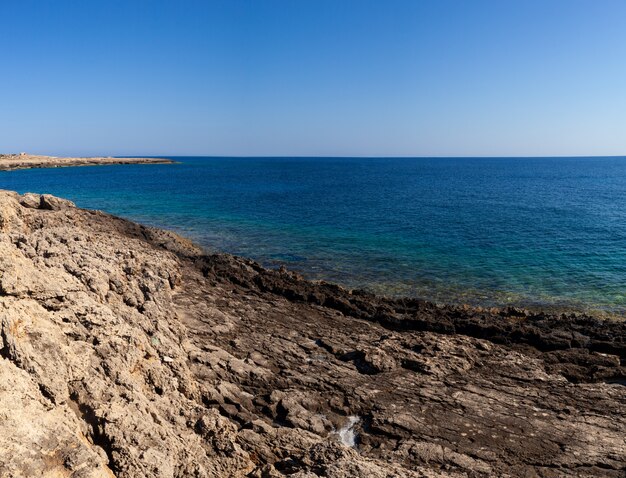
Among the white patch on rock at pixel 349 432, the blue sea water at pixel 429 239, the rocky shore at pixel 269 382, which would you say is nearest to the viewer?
the rocky shore at pixel 269 382

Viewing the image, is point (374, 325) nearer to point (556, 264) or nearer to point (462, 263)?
point (462, 263)

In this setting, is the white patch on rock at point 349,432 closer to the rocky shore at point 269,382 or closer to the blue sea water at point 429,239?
the rocky shore at point 269,382

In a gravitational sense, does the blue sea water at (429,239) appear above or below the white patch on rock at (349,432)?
above

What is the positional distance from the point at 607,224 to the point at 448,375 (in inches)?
1830

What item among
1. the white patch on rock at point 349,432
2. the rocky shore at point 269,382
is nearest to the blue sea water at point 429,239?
the rocky shore at point 269,382

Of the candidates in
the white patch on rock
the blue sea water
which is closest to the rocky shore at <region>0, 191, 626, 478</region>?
the white patch on rock

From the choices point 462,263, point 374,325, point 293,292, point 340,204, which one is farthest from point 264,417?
point 340,204

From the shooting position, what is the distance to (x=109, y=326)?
11.1 metres

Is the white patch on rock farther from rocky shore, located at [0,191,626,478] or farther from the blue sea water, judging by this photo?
the blue sea water

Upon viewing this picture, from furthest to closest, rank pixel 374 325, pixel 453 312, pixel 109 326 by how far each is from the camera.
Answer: pixel 453 312 < pixel 374 325 < pixel 109 326

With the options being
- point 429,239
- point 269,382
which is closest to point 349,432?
point 269,382

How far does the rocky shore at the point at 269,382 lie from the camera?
333 inches

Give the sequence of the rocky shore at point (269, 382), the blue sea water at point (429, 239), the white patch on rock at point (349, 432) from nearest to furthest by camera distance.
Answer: the rocky shore at point (269, 382) < the white patch on rock at point (349, 432) < the blue sea water at point (429, 239)

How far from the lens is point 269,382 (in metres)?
14.2
